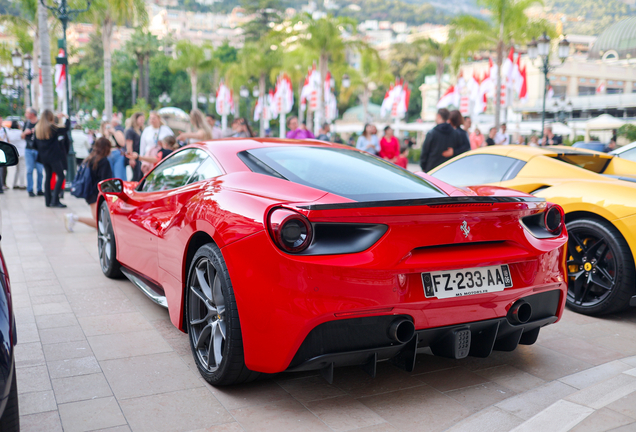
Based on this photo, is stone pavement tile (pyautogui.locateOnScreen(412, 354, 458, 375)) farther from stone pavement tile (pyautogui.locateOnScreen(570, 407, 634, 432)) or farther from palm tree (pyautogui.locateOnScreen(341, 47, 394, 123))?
palm tree (pyautogui.locateOnScreen(341, 47, 394, 123))

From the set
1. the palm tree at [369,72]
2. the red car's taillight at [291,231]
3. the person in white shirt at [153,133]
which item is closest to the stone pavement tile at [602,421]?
the red car's taillight at [291,231]

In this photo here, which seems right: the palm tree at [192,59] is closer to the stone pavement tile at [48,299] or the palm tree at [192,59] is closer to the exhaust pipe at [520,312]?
the stone pavement tile at [48,299]

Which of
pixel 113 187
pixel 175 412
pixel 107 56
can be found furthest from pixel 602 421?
pixel 107 56

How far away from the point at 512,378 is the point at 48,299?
3.70 metres

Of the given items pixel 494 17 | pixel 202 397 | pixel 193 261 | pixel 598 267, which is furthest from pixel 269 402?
pixel 494 17

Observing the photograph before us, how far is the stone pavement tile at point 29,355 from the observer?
355 centimetres

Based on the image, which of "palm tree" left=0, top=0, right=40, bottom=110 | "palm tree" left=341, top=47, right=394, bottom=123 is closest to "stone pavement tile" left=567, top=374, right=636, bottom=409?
"palm tree" left=0, top=0, right=40, bottom=110

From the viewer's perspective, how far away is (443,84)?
262 ft

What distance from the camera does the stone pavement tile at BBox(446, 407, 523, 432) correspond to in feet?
8.88

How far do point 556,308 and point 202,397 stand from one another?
1.94 meters

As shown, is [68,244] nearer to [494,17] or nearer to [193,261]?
[193,261]

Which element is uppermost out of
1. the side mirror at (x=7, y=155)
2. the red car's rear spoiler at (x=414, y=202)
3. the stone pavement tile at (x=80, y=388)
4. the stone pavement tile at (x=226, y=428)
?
the side mirror at (x=7, y=155)

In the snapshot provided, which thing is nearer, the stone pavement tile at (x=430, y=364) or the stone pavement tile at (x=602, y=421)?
the stone pavement tile at (x=602, y=421)

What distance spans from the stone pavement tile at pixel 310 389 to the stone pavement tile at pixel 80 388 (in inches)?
36.6
